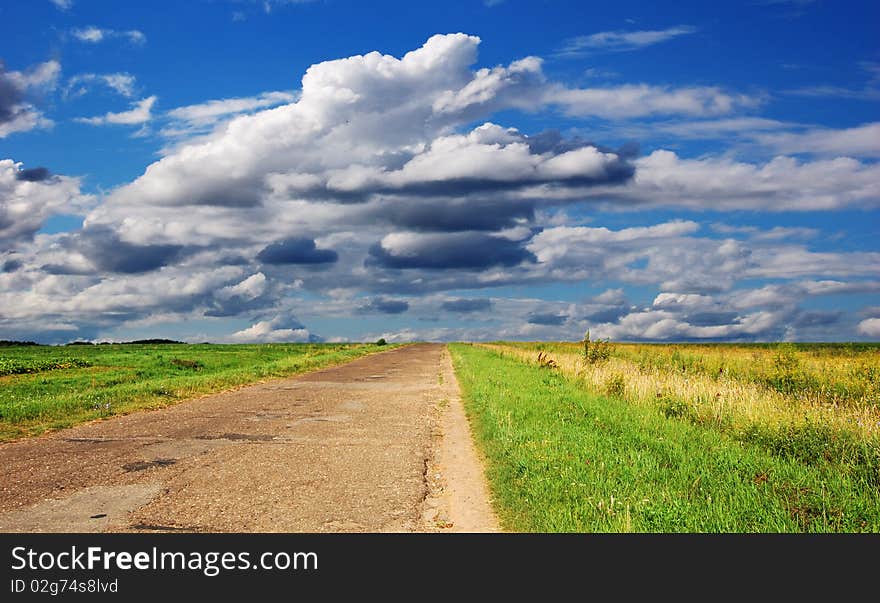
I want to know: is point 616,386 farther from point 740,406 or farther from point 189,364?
point 189,364

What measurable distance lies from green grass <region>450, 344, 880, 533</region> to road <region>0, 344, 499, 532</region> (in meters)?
0.62

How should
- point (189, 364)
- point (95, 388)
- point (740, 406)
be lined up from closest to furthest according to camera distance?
point (740, 406), point (95, 388), point (189, 364)

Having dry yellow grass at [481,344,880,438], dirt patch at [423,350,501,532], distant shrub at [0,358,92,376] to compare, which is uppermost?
distant shrub at [0,358,92,376]

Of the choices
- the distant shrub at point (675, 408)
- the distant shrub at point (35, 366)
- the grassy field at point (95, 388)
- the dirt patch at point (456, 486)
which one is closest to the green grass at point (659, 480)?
the dirt patch at point (456, 486)

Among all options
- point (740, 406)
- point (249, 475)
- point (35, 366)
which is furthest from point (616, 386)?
point (35, 366)

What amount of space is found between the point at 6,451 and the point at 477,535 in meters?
9.75

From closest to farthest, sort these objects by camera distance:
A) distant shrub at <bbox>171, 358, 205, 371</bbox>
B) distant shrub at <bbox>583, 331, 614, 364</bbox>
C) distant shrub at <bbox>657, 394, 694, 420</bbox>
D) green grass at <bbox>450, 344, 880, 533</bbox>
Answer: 1. green grass at <bbox>450, 344, 880, 533</bbox>
2. distant shrub at <bbox>657, 394, 694, 420</bbox>
3. distant shrub at <bbox>583, 331, 614, 364</bbox>
4. distant shrub at <bbox>171, 358, 205, 371</bbox>

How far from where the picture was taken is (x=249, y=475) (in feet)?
31.0

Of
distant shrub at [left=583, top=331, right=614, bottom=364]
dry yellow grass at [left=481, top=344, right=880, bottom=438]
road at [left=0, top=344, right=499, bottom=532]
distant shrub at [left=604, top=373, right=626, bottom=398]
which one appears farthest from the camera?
distant shrub at [left=583, top=331, right=614, bottom=364]

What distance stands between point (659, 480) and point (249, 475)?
585 centimetres

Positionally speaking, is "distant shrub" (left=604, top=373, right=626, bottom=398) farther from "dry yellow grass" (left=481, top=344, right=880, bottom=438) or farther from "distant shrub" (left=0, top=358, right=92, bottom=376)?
"distant shrub" (left=0, top=358, right=92, bottom=376)

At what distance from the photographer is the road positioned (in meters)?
7.23

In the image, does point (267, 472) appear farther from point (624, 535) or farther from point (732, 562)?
point (732, 562)

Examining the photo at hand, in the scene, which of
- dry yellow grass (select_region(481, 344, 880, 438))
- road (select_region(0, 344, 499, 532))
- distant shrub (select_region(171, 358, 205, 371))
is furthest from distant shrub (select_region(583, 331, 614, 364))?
distant shrub (select_region(171, 358, 205, 371))
